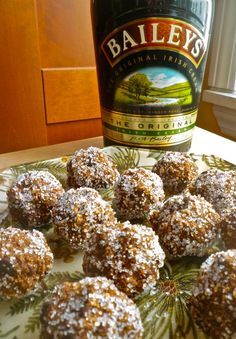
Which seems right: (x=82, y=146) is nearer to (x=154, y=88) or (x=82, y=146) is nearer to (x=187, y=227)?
(x=154, y=88)

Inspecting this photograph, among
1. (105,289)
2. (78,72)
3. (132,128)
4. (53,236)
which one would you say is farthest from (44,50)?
(105,289)

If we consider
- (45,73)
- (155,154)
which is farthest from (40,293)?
(45,73)

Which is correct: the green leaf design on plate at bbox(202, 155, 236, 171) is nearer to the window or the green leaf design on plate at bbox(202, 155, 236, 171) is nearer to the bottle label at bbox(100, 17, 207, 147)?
the bottle label at bbox(100, 17, 207, 147)

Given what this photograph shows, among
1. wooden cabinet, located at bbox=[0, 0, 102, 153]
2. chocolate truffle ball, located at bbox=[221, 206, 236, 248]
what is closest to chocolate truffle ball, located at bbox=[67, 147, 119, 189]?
chocolate truffle ball, located at bbox=[221, 206, 236, 248]

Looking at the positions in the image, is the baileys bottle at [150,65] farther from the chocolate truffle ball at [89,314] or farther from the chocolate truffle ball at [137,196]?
the chocolate truffle ball at [89,314]

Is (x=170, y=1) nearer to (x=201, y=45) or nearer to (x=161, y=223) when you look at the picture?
(x=201, y=45)

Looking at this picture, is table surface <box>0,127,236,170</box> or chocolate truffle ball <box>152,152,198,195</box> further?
table surface <box>0,127,236,170</box>

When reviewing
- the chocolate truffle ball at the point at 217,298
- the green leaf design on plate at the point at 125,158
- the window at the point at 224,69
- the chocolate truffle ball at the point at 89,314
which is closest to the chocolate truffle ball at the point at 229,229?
the chocolate truffle ball at the point at 217,298
